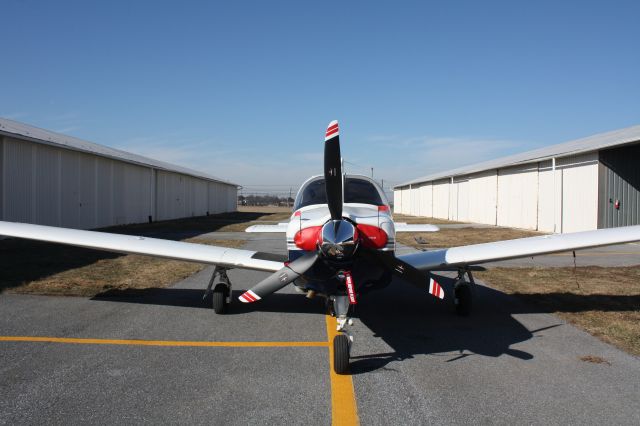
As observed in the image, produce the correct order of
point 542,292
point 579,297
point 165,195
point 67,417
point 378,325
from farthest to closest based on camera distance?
1. point 165,195
2. point 542,292
3. point 579,297
4. point 378,325
5. point 67,417

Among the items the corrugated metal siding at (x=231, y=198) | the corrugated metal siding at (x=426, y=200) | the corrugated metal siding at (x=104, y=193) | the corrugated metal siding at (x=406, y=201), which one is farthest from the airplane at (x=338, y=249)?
the corrugated metal siding at (x=406, y=201)

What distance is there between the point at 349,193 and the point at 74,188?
19678mm

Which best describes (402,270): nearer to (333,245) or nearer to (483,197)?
(333,245)

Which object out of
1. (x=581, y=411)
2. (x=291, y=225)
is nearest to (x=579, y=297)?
(x=581, y=411)

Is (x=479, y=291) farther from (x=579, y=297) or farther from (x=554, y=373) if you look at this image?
(x=554, y=373)

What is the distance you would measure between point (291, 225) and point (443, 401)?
2.75 meters

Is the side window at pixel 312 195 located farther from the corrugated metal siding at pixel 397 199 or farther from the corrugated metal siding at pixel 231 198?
the corrugated metal siding at pixel 397 199

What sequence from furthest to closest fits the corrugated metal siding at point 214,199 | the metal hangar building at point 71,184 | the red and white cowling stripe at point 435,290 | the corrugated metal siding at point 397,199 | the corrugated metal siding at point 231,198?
1. the corrugated metal siding at point 397,199
2. the corrugated metal siding at point 231,198
3. the corrugated metal siding at point 214,199
4. the metal hangar building at point 71,184
5. the red and white cowling stripe at point 435,290

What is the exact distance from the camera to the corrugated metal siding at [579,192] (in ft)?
67.1

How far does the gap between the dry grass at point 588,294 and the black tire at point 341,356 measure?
3.32m

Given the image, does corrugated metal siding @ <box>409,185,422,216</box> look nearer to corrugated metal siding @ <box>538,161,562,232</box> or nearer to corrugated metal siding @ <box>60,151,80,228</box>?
corrugated metal siding @ <box>538,161,562,232</box>

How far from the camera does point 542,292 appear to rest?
8508 mm

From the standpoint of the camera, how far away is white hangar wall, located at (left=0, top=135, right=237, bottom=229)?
17312mm

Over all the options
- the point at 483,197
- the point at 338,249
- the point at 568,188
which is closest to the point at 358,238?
the point at 338,249
